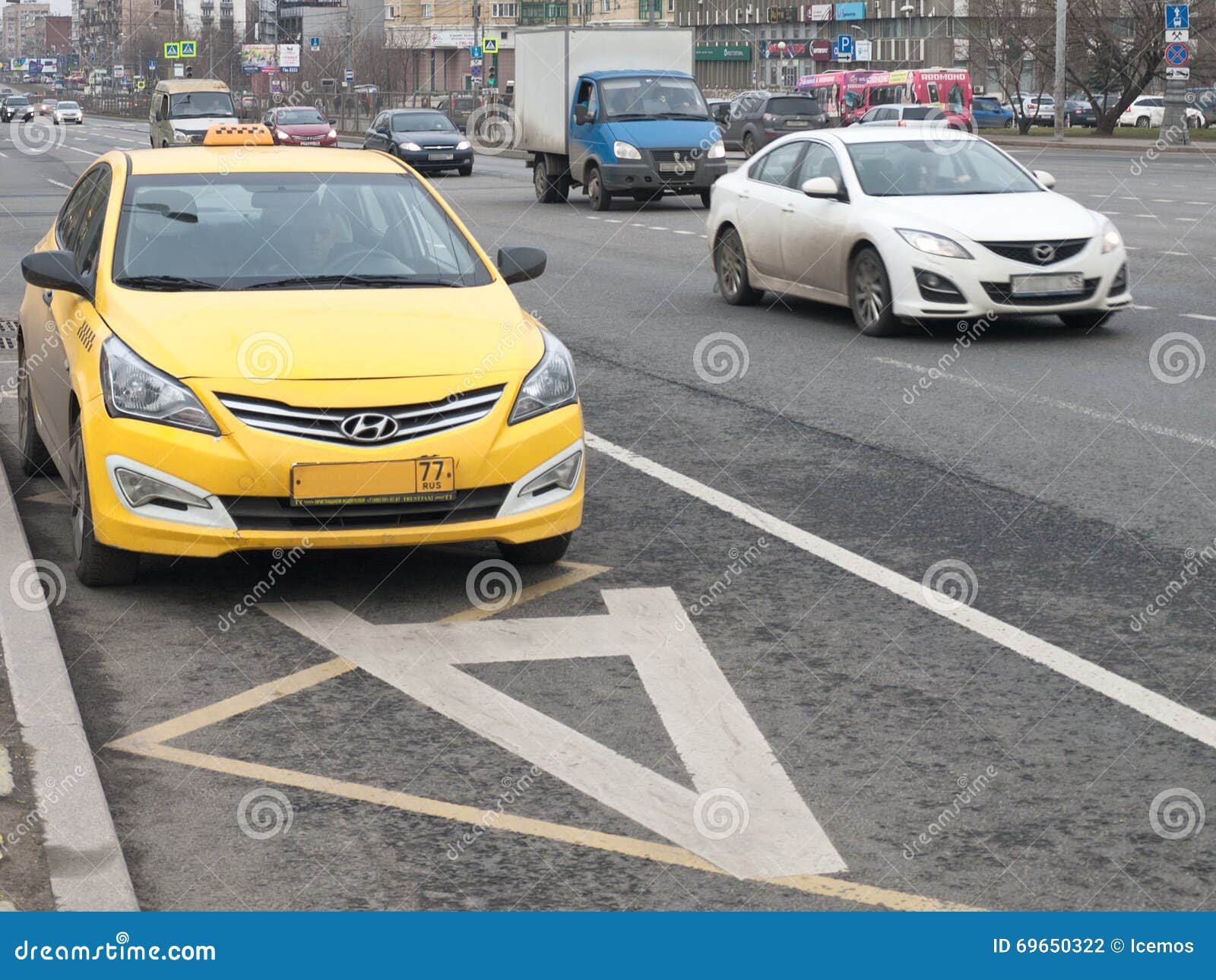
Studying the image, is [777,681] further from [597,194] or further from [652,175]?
[597,194]

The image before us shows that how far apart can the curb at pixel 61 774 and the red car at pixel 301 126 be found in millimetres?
44907

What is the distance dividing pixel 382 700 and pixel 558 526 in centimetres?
137

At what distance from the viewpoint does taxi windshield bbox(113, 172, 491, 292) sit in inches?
282

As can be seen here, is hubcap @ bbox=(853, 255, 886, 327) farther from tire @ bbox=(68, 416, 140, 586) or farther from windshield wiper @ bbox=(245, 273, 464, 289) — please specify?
tire @ bbox=(68, 416, 140, 586)

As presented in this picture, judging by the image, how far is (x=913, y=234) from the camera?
511 inches

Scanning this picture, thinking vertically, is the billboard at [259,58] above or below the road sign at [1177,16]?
above

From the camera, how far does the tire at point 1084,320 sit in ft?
43.7

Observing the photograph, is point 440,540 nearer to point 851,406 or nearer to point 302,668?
point 302,668

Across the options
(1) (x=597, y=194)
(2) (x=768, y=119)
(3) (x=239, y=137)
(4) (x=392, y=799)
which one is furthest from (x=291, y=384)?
(2) (x=768, y=119)

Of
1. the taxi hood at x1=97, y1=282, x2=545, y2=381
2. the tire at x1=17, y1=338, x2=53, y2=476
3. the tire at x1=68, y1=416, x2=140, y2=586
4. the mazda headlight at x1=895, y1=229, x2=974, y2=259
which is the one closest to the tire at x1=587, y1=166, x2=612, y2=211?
the mazda headlight at x1=895, y1=229, x2=974, y2=259

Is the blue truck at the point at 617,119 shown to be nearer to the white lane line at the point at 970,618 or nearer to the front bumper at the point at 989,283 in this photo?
the front bumper at the point at 989,283

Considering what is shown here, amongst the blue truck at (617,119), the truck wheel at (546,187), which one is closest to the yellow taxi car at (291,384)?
the blue truck at (617,119)

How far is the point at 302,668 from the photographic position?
5.68 meters

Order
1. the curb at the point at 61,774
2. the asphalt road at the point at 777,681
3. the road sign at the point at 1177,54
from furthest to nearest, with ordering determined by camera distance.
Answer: the road sign at the point at 1177,54 → the asphalt road at the point at 777,681 → the curb at the point at 61,774
